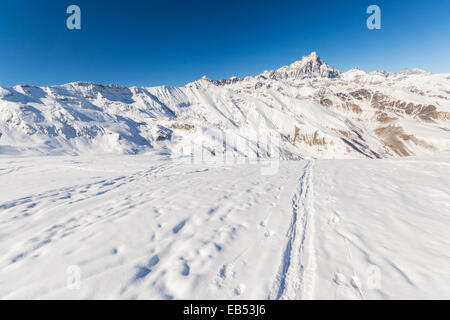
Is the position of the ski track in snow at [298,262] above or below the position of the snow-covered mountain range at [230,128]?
below

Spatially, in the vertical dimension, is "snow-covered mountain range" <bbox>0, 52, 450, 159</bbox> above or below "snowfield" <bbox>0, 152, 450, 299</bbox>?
above

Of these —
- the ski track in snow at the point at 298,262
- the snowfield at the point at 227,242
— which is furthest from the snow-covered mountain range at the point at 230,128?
the ski track in snow at the point at 298,262

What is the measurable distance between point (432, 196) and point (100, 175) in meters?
18.7

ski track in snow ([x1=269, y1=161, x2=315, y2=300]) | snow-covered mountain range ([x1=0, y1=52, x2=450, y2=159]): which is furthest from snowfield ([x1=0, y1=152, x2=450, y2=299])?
snow-covered mountain range ([x1=0, y1=52, x2=450, y2=159])

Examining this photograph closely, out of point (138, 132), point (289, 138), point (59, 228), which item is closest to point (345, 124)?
point (289, 138)

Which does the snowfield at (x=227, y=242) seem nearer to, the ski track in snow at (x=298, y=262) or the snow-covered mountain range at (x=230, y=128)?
the ski track in snow at (x=298, y=262)

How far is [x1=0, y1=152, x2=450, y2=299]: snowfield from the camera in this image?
146 inches

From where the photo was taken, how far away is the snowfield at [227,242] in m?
3.70

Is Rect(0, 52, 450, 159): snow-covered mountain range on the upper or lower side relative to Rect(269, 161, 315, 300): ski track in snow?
upper

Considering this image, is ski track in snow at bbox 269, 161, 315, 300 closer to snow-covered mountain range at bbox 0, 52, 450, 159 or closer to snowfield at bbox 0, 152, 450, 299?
snowfield at bbox 0, 152, 450, 299

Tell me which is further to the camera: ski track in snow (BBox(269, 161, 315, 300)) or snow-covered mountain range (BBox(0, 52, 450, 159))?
snow-covered mountain range (BBox(0, 52, 450, 159))

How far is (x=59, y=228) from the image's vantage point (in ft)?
19.8

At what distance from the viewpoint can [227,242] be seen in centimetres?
529

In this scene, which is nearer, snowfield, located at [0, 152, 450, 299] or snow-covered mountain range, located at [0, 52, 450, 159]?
snowfield, located at [0, 152, 450, 299]
